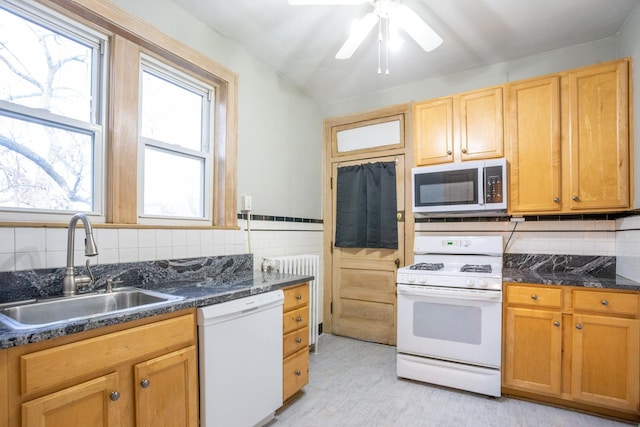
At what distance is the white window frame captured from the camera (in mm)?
1975

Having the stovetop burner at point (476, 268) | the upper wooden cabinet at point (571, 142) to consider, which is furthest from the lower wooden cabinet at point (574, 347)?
the upper wooden cabinet at point (571, 142)

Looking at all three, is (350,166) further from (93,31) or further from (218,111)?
(93,31)

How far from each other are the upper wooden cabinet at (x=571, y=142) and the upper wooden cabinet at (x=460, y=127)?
110 mm

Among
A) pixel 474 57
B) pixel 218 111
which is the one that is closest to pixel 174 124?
pixel 218 111

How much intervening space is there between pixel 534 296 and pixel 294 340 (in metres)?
1.64

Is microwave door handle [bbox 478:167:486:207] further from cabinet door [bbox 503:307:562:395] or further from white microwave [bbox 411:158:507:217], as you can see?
cabinet door [bbox 503:307:562:395]

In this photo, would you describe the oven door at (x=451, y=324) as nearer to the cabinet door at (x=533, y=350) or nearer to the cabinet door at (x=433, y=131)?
the cabinet door at (x=533, y=350)

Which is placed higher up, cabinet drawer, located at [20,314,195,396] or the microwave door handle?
the microwave door handle

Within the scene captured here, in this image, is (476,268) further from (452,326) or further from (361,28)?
(361,28)

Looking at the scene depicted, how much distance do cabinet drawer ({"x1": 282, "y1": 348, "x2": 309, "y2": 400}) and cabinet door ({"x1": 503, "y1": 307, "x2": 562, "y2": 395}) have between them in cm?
139

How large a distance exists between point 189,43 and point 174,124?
0.56 meters

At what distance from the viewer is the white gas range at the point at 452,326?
2160mm

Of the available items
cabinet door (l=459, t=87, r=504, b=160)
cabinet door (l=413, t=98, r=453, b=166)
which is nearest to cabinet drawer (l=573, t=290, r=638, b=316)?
cabinet door (l=459, t=87, r=504, b=160)

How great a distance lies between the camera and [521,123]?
2420 millimetres
